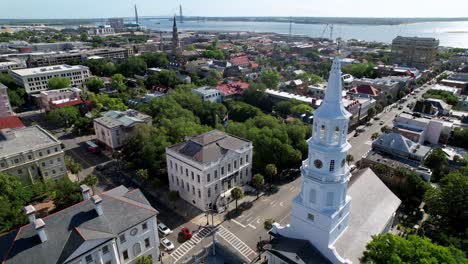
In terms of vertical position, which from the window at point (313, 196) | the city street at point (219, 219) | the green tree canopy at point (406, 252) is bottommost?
the city street at point (219, 219)

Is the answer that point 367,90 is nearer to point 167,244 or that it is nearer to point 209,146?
point 209,146

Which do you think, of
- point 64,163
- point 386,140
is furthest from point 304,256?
point 64,163

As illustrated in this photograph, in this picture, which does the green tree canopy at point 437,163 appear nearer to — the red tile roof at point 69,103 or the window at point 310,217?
the window at point 310,217

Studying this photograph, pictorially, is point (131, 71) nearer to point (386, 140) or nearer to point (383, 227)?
point (386, 140)

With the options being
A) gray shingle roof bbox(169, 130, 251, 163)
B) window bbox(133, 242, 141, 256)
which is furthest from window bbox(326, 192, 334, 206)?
window bbox(133, 242, 141, 256)

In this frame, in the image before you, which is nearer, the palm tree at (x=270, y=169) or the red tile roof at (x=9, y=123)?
the palm tree at (x=270, y=169)

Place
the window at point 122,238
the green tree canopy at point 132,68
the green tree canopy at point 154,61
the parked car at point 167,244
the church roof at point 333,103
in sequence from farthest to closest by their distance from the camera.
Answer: the green tree canopy at point 154,61, the green tree canopy at point 132,68, the parked car at point 167,244, the window at point 122,238, the church roof at point 333,103

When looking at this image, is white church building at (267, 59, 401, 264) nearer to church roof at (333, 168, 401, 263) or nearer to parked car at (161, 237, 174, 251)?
church roof at (333, 168, 401, 263)

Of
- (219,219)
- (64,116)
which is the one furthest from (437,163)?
(64,116)

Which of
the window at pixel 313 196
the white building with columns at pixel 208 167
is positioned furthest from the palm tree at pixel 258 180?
the window at pixel 313 196
